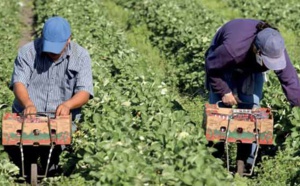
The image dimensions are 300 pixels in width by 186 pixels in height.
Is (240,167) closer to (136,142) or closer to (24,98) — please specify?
(136,142)

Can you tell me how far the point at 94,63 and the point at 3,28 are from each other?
463 cm

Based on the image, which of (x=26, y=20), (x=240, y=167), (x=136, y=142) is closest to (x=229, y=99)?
(x=240, y=167)

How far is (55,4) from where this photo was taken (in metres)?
14.6

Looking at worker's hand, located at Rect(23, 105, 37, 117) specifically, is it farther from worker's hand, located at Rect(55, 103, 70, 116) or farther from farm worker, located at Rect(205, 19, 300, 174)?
farm worker, located at Rect(205, 19, 300, 174)

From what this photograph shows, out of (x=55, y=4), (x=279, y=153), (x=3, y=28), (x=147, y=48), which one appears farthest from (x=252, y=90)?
(x=55, y=4)

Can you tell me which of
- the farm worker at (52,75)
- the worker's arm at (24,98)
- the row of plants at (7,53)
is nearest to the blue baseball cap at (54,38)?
the farm worker at (52,75)

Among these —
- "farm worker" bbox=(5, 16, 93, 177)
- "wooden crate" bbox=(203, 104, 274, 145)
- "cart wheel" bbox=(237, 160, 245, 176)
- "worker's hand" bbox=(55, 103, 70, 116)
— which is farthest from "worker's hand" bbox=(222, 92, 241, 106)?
"worker's hand" bbox=(55, 103, 70, 116)

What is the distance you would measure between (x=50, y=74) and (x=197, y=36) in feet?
17.8

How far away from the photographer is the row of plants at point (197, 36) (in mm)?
6547

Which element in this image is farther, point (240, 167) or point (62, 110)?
point (240, 167)

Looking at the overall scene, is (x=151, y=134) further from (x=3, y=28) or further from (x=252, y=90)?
(x=3, y=28)

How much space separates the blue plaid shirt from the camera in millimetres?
6066

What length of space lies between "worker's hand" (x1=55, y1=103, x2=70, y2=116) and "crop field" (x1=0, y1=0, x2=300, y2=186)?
10.5 inches

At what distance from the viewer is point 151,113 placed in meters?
6.52
